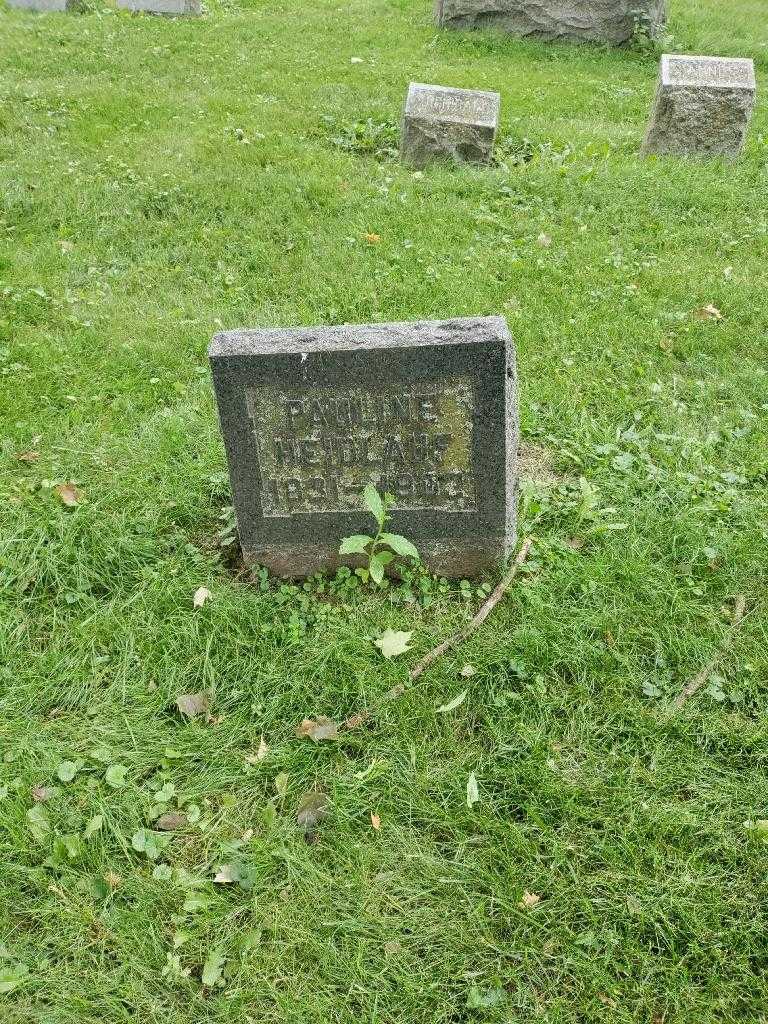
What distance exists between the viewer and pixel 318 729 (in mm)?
2723

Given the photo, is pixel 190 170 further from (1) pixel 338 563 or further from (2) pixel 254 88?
(1) pixel 338 563

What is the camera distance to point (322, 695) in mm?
2830

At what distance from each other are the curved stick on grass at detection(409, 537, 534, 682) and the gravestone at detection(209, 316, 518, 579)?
3.4 inches

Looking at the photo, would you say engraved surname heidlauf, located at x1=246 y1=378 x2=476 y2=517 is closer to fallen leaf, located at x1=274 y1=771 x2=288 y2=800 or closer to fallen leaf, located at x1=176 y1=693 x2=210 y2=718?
fallen leaf, located at x1=176 y1=693 x2=210 y2=718

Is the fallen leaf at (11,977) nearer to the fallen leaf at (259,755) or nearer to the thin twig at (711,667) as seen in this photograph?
the fallen leaf at (259,755)

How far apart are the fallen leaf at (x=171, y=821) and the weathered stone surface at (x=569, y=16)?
1084 centimetres

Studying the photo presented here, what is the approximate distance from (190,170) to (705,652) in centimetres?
557

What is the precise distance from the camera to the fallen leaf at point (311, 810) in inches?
98.9

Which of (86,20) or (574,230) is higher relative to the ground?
(86,20)

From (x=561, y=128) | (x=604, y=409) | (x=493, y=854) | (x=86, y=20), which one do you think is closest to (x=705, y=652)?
(x=493, y=854)

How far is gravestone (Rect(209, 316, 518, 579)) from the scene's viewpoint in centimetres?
285

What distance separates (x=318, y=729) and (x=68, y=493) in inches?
65.3

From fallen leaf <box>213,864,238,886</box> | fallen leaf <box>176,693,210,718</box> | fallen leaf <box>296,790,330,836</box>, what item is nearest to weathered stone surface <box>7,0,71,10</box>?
fallen leaf <box>176,693,210,718</box>

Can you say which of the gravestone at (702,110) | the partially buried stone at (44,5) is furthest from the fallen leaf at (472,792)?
the partially buried stone at (44,5)
